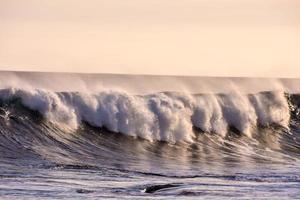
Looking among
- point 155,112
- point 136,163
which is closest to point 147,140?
point 155,112

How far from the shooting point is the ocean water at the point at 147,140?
16.1m

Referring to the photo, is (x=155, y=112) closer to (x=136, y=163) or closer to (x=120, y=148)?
(x=120, y=148)

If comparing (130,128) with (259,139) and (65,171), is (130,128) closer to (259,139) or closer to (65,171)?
(259,139)

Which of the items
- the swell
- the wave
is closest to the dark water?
the swell

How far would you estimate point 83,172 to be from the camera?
58.0 ft

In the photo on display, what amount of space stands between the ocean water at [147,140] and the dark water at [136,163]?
0.07ft

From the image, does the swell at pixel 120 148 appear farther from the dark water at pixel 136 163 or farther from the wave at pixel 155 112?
the wave at pixel 155 112

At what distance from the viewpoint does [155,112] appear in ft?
84.8

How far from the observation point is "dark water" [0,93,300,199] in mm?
15570

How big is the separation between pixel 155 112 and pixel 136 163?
5.90m

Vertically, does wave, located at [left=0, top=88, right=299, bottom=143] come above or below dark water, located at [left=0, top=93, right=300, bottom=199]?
above

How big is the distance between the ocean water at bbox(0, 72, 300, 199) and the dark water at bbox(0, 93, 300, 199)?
0.02m

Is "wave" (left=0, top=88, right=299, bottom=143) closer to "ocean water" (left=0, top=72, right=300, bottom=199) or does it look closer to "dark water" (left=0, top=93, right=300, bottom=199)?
"ocean water" (left=0, top=72, right=300, bottom=199)

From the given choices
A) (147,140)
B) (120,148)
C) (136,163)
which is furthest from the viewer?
(147,140)
